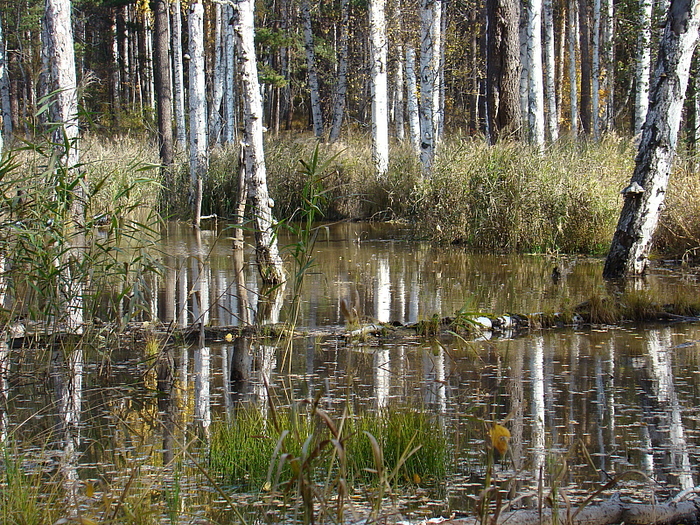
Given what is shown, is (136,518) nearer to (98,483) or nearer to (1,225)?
(98,483)

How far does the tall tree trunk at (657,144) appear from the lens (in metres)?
8.73

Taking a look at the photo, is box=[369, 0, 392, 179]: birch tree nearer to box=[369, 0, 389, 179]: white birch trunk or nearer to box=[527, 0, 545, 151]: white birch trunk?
box=[369, 0, 389, 179]: white birch trunk

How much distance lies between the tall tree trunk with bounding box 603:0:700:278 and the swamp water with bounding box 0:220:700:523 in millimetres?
1730

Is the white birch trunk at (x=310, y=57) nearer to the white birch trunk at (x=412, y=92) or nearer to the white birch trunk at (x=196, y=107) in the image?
the white birch trunk at (x=412, y=92)

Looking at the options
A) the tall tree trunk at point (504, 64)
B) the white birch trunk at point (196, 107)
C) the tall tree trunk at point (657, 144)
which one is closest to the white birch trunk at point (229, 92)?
the white birch trunk at point (196, 107)

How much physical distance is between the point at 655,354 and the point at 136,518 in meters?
4.29

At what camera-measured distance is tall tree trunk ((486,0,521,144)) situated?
47.4 ft

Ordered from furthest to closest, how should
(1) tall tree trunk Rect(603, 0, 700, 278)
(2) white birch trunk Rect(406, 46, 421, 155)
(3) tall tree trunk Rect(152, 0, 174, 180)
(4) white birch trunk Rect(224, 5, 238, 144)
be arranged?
(4) white birch trunk Rect(224, 5, 238, 144)
(3) tall tree trunk Rect(152, 0, 174, 180)
(2) white birch trunk Rect(406, 46, 421, 155)
(1) tall tree trunk Rect(603, 0, 700, 278)

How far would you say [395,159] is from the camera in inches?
699

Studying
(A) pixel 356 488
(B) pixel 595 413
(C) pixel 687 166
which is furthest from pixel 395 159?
(A) pixel 356 488

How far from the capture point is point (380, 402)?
4.54 meters

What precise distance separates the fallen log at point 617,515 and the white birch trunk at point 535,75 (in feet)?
38.9

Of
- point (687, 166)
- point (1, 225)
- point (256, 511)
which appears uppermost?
point (687, 166)

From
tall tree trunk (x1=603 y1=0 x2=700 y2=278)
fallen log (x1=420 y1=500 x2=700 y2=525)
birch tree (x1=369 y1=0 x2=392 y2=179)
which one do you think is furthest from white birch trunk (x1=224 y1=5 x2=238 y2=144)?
fallen log (x1=420 y1=500 x2=700 y2=525)
